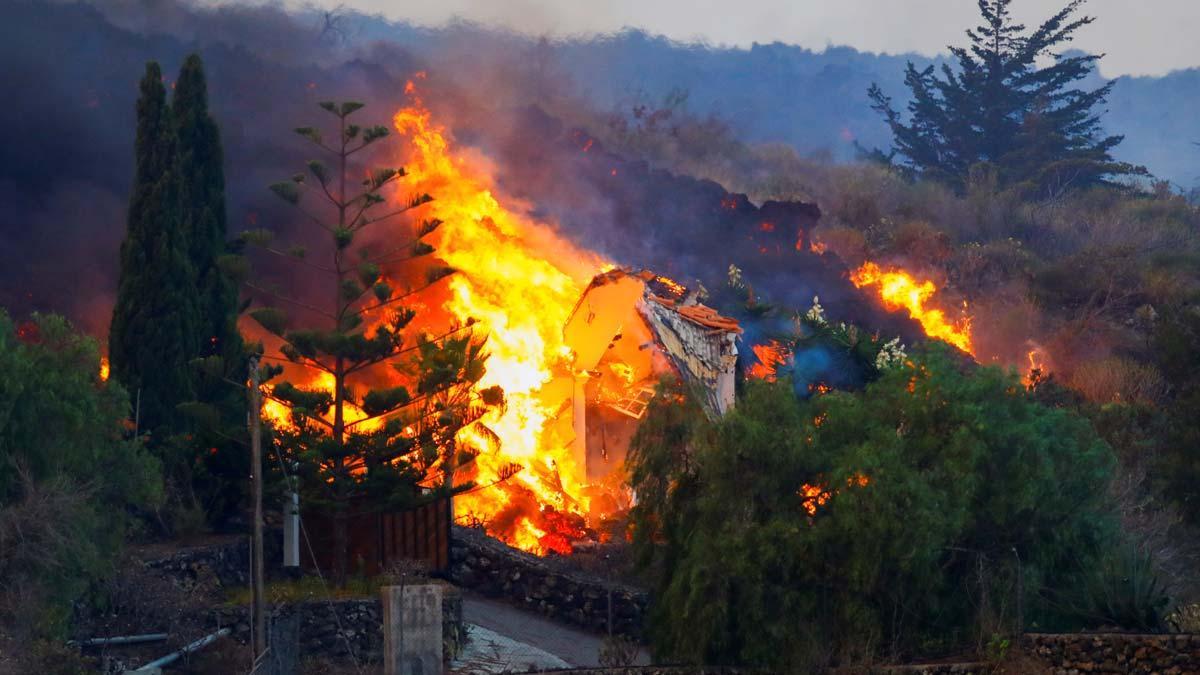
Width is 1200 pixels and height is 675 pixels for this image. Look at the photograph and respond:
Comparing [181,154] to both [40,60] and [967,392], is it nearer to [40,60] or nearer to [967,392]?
[40,60]

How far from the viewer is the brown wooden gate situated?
97.8ft

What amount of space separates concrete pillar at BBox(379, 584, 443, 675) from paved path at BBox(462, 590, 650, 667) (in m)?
3.49

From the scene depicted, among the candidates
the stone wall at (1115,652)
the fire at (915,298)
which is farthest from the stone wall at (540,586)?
the fire at (915,298)

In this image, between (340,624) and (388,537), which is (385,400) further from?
(340,624)

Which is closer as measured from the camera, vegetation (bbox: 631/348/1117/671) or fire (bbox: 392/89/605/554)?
vegetation (bbox: 631/348/1117/671)

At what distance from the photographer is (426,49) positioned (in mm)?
49469

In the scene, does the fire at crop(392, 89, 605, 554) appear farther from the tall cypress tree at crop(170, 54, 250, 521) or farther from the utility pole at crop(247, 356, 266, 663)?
the utility pole at crop(247, 356, 266, 663)

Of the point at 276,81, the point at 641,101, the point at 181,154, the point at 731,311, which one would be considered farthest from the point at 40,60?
the point at 641,101

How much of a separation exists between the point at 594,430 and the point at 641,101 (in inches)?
1262

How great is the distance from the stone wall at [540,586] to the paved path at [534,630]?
8.4 inches

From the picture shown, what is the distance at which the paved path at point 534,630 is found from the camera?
2630 cm

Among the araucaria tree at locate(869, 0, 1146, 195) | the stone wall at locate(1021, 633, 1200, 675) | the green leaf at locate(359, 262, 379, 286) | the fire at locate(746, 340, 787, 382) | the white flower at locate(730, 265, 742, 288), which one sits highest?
the araucaria tree at locate(869, 0, 1146, 195)

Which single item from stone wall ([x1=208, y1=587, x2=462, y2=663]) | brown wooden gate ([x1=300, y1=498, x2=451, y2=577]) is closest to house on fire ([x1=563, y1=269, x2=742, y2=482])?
brown wooden gate ([x1=300, y1=498, x2=451, y2=577])

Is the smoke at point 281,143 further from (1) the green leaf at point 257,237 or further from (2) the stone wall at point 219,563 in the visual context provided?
(2) the stone wall at point 219,563
